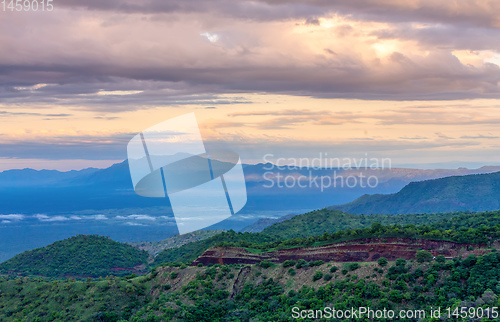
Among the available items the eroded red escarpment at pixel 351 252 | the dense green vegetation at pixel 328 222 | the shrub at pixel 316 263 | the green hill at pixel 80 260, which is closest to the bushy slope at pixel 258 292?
the shrub at pixel 316 263

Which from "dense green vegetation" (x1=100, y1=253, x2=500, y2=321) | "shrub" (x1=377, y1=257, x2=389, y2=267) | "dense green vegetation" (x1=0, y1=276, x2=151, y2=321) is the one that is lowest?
"dense green vegetation" (x1=0, y1=276, x2=151, y2=321)

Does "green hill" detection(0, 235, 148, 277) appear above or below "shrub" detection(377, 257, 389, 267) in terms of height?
below

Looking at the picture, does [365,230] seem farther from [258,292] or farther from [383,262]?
[258,292]

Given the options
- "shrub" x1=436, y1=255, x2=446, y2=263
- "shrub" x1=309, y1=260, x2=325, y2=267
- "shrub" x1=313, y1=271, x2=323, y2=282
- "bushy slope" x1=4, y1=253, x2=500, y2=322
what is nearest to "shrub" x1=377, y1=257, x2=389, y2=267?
"bushy slope" x1=4, y1=253, x2=500, y2=322

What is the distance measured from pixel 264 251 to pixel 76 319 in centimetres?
2475

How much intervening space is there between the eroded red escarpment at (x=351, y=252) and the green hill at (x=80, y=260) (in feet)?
174

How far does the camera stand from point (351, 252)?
2387 inches

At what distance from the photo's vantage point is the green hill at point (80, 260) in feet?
387

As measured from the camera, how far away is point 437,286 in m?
47.0

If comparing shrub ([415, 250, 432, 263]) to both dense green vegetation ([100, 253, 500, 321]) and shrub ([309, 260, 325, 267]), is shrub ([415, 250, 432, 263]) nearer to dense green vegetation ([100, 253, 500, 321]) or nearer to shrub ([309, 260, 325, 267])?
dense green vegetation ([100, 253, 500, 321])

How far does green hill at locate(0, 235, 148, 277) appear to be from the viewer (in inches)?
4638

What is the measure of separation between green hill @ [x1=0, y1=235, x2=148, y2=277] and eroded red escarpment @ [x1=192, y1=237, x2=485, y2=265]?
5307cm

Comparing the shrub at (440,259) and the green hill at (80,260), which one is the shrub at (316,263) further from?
the green hill at (80,260)

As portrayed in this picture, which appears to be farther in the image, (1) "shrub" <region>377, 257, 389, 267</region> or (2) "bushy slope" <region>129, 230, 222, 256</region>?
(2) "bushy slope" <region>129, 230, 222, 256</region>
